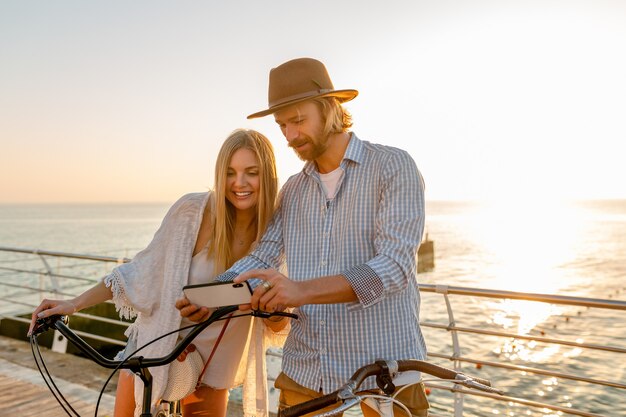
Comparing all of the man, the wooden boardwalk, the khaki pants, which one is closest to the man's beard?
the man

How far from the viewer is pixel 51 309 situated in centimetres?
185

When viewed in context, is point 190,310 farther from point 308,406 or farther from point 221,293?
point 308,406

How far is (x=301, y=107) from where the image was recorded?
1797 millimetres

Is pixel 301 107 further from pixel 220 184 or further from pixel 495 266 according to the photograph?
pixel 495 266

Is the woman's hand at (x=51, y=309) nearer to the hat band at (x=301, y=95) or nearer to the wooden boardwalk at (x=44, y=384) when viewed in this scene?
the hat band at (x=301, y=95)

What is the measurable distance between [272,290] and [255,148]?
86 centimetres

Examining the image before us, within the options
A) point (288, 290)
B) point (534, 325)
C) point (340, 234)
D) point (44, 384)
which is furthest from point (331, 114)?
point (534, 325)

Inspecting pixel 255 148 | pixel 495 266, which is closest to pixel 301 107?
pixel 255 148

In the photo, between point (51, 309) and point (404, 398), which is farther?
point (51, 309)

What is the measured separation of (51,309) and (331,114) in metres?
1.13

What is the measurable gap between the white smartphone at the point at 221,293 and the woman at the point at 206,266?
1.69 feet

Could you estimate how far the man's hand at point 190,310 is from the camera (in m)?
1.81

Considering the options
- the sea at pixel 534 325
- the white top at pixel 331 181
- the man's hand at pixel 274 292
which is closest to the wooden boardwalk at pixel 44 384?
the sea at pixel 534 325

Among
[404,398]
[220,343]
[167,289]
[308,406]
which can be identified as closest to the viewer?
[308,406]
